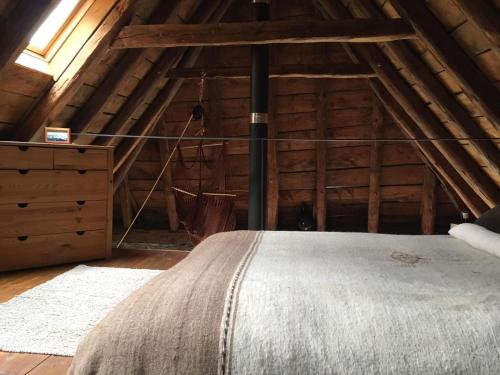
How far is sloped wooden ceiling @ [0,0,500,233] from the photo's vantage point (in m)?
2.32

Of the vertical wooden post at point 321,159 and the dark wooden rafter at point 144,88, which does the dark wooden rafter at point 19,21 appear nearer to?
the dark wooden rafter at point 144,88

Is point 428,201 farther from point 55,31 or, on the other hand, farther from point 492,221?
point 55,31

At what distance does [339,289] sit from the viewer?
765 millimetres

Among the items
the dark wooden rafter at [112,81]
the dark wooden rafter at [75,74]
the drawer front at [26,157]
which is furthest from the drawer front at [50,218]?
the dark wooden rafter at [112,81]

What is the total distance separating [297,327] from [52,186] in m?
2.27

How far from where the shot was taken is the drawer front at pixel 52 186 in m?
2.31

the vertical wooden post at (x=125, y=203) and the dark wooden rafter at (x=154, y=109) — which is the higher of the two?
the dark wooden rafter at (x=154, y=109)

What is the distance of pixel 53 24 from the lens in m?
2.51

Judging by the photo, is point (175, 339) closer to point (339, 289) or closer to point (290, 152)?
point (339, 289)

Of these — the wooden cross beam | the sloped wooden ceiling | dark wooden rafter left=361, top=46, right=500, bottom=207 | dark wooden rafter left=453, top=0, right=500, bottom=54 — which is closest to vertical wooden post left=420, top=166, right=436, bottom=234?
the sloped wooden ceiling

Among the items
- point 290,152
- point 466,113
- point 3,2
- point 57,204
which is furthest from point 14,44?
point 290,152

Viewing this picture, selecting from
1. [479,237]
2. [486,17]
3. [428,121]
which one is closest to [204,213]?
[428,121]

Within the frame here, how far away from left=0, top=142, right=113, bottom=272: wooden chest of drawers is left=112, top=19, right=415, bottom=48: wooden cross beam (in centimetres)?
83

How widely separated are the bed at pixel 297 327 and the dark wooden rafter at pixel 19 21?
1.76 m
